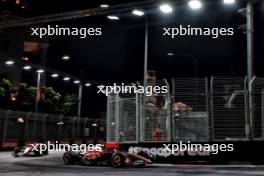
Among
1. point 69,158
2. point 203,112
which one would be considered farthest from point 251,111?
point 69,158

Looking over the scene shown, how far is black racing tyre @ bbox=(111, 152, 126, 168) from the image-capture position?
17122mm

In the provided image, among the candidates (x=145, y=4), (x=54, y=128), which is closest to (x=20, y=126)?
(x=54, y=128)

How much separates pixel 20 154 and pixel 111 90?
370 inches

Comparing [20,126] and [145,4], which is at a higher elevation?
[145,4]

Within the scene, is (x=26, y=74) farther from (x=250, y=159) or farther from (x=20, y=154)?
(x=250, y=159)

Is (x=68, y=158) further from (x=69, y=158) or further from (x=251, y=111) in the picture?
(x=251, y=111)

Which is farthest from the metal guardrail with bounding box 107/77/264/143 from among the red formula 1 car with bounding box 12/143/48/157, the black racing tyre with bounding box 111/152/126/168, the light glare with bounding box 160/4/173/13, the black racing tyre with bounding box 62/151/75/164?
the red formula 1 car with bounding box 12/143/48/157

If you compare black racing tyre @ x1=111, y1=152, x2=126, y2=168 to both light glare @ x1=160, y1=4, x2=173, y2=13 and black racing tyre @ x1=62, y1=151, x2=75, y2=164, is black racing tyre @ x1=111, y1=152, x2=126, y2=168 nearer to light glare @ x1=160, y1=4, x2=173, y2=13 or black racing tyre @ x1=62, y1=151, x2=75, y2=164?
black racing tyre @ x1=62, y1=151, x2=75, y2=164

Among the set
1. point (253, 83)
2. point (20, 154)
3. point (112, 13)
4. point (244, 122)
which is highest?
point (112, 13)

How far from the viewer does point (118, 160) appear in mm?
17156

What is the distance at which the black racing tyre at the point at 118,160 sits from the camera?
17122mm

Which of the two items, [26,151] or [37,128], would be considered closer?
[26,151]

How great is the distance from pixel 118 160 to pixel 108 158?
1136mm

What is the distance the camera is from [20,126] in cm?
3816
